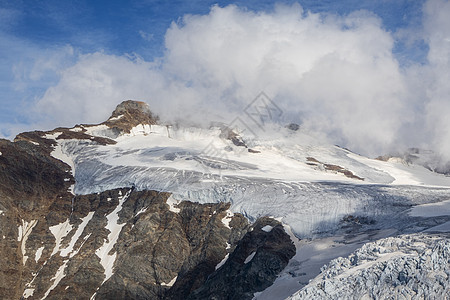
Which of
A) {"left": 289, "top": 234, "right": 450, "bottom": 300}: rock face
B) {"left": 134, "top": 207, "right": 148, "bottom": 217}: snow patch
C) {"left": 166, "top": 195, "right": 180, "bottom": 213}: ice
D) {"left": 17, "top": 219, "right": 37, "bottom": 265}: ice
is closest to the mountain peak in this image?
{"left": 166, "top": 195, "right": 180, "bottom": 213}: ice

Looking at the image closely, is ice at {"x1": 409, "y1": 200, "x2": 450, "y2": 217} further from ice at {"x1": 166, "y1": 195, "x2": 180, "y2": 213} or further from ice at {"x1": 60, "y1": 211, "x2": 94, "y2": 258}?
ice at {"x1": 60, "y1": 211, "x2": 94, "y2": 258}

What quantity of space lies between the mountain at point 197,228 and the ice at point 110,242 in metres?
0.29

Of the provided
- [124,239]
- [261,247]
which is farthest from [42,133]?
[261,247]

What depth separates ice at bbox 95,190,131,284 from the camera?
98512 mm

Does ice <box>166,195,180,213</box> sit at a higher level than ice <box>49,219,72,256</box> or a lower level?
higher

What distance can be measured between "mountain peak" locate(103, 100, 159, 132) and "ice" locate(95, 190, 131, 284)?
2332 inches

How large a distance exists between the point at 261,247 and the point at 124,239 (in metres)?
32.3

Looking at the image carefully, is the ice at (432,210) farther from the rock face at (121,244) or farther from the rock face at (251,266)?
the rock face at (121,244)

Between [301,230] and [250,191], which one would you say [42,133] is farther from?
[301,230]

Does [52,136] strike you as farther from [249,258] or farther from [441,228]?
[441,228]

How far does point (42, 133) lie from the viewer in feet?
500

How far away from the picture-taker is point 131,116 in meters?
180

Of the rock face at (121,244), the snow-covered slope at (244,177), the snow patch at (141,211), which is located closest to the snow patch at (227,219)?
the rock face at (121,244)

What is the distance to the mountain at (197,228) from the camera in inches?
2650
